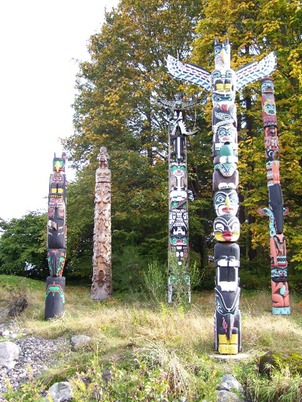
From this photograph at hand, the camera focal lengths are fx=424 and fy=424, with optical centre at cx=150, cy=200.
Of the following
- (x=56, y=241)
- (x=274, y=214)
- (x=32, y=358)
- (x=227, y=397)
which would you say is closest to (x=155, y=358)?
(x=227, y=397)

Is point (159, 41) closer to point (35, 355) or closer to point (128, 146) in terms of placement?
point (128, 146)

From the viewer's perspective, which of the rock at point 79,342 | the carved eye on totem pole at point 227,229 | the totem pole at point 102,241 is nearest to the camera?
the rock at point 79,342

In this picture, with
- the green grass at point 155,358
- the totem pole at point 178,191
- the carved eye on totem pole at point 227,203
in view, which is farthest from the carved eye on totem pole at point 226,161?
the totem pole at point 178,191

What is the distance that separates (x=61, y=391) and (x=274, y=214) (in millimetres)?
6954

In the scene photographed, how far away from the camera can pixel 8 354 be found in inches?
240

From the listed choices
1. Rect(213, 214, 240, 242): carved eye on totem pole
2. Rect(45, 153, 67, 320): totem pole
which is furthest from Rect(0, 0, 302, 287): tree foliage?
Rect(213, 214, 240, 242): carved eye on totem pole

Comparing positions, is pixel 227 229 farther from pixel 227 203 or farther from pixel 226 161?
pixel 226 161

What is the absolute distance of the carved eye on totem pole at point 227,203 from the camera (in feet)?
21.9

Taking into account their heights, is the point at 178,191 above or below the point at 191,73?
below

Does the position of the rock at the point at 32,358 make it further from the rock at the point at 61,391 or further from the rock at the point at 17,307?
the rock at the point at 17,307

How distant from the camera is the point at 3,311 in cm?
1002

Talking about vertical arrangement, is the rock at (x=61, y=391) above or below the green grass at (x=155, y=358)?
below

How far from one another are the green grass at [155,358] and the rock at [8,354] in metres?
0.66

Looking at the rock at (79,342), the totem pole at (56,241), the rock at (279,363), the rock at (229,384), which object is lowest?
the rock at (229,384)
